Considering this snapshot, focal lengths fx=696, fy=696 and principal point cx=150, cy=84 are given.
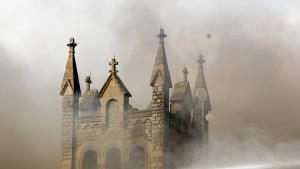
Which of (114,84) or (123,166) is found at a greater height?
(114,84)

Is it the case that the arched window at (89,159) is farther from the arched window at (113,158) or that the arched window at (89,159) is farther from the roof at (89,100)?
the roof at (89,100)

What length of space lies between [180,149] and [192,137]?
366 cm

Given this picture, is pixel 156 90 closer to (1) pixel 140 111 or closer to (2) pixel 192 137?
(1) pixel 140 111

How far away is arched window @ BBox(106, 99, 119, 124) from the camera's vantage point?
155 feet

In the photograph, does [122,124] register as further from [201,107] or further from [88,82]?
[201,107]

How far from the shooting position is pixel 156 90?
45.4 m

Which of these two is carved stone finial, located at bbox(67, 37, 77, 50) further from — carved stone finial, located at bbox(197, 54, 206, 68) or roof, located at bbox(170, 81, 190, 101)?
carved stone finial, located at bbox(197, 54, 206, 68)

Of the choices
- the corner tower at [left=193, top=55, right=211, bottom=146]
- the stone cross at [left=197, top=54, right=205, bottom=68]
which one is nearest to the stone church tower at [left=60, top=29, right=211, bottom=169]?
the corner tower at [left=193, top=55, right=211, bottom=146]

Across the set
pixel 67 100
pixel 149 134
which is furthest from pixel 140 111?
pixel 67 100

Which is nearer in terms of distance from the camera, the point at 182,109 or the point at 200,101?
the point at 182,109

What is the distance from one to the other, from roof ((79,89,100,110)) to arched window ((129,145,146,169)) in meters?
5.17

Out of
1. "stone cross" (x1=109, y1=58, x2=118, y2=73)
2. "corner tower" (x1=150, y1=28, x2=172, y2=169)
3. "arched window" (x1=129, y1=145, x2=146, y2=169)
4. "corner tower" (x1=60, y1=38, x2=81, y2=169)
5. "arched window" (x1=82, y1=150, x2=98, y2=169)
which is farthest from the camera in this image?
"corner tower" (x1=60, y1=38, x2=81, y2=169)

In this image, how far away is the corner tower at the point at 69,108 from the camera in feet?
158

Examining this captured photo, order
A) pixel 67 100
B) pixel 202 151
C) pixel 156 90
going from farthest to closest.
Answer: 1. pixel 202 151
2. pixel 67 100
3. pixel 156 90
